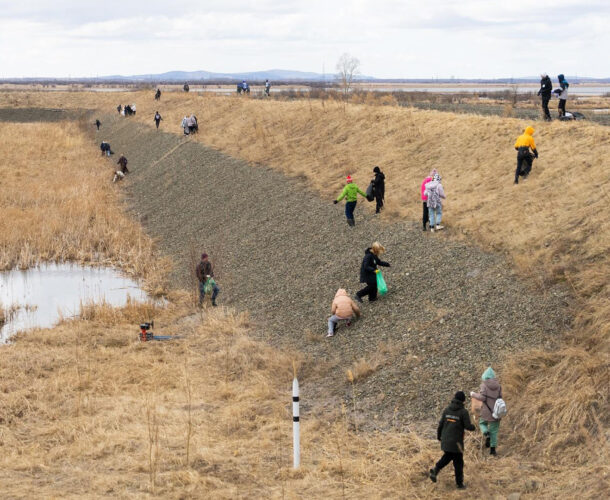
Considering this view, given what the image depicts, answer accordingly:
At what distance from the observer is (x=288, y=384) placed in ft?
45.5

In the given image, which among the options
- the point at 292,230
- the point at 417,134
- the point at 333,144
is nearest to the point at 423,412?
the point at 292,230

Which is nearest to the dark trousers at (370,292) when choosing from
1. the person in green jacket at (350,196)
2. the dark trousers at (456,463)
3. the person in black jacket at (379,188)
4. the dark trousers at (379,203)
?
the person in green jacket at (350,196)

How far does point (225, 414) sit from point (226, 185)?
68.9 feet

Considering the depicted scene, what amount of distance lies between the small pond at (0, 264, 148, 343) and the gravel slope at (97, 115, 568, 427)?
215 centimetres

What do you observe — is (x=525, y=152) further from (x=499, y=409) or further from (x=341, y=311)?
(x=499, y=409)

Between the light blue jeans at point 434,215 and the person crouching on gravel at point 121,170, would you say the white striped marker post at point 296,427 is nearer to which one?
the light blue jeans at point 434,215

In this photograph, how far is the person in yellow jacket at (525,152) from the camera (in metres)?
19.7

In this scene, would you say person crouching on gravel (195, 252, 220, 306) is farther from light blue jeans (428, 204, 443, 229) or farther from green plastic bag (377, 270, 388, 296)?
light blue jeans (428, 204, 443, 229)

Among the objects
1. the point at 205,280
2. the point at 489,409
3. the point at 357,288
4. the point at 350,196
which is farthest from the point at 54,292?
the point at 489,409

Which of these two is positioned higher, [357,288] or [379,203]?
[379,203]

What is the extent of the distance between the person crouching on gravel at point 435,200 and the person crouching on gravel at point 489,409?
9.02 metres

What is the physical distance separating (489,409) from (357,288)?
8095 millimetres

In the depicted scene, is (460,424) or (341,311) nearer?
(460,424)

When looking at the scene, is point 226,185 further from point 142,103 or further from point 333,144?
point 142,103
